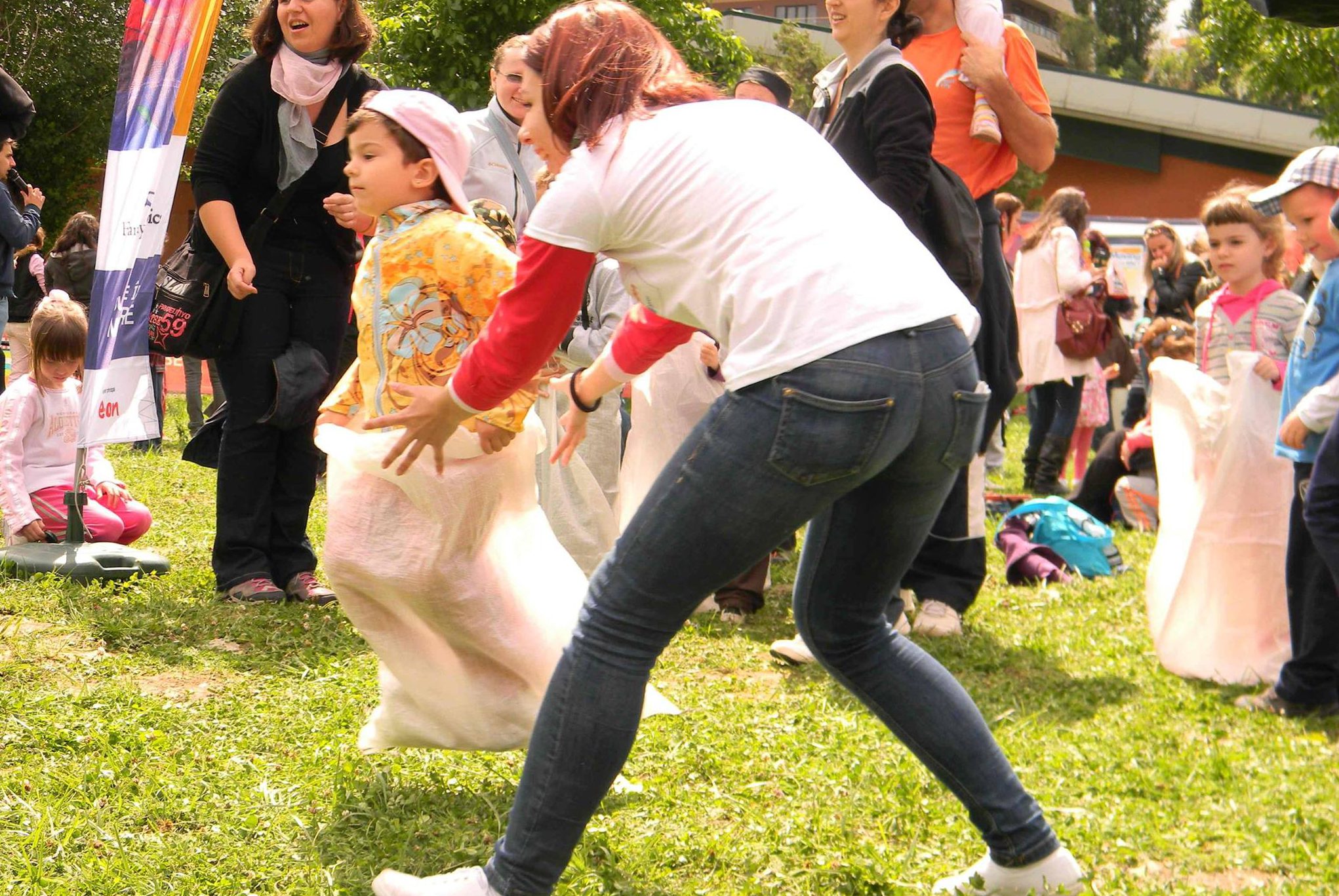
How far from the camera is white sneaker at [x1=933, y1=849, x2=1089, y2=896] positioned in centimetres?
266

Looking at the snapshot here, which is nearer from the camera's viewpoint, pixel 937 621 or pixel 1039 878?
pixel 1039 878

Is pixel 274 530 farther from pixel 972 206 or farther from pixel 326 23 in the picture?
pixel 972 206

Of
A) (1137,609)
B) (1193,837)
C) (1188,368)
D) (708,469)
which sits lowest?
(1137,609)

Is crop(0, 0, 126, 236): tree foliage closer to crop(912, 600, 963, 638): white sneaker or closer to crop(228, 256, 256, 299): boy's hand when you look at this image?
crop(228, 256, 256, 299): boy's hand

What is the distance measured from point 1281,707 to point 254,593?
11.7ft

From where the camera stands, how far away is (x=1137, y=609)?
19.1 ft

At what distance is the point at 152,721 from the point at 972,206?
304 cm

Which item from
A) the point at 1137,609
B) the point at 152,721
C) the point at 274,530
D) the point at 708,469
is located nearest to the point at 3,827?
the point at 152,721

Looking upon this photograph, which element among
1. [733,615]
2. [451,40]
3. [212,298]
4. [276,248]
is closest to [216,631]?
[212,298]

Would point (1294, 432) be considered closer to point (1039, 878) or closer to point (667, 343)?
point (1039, 878)

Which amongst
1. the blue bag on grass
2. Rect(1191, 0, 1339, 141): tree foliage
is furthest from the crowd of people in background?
Rect(1191, 0, 1339, 141): tree foliage

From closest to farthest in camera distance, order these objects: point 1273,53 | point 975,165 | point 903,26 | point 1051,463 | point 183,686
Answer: point 183,686
point 903,26
point 975,165
point 1051,463
point 1273,53

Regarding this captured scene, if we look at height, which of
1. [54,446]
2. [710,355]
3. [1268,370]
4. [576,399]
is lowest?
[54,446]

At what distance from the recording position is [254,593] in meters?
5.15
